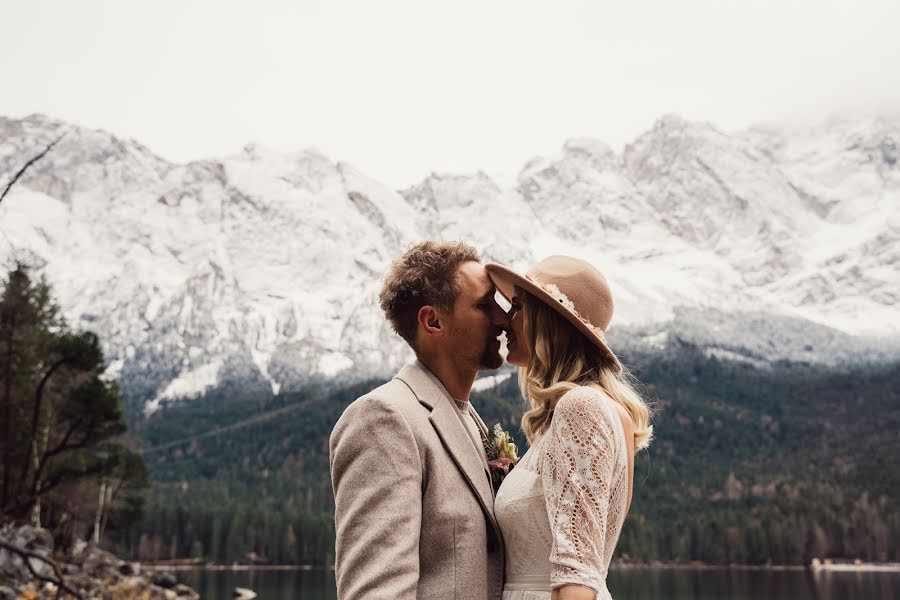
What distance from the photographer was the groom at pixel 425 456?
396cm

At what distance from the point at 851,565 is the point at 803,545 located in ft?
17.7

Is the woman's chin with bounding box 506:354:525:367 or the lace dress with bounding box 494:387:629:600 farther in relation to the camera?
the woman's chin with bounding box 506:354:525:367

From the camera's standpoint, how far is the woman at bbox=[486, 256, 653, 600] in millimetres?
4031

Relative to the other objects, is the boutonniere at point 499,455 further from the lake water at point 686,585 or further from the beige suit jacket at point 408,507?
the lake water at point 686,585

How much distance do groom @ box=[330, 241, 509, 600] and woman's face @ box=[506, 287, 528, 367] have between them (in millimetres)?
69

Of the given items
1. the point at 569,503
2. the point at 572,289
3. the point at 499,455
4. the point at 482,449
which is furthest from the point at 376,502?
the point at 572,289

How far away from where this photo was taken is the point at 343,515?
13.5 ft

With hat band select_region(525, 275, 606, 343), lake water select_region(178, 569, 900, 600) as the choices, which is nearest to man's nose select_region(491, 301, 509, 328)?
hat band select_region(525, 275, 606, 343)

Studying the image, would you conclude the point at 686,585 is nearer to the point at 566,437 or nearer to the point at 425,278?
the point at 425,278

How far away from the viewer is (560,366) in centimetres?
448

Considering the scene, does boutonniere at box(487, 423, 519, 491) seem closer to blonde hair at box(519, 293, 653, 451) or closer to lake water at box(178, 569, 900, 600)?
blonde hair at box(519, 293, 653, 451)

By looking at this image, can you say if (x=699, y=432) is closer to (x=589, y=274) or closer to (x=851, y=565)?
(x=851, y=565)

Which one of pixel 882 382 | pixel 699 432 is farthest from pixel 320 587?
pixel 882 382

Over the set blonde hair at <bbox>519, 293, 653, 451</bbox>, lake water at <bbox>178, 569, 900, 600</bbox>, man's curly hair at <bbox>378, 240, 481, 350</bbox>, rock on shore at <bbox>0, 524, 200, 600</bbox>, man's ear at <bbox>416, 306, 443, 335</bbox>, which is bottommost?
lake water at <bbox>178, 569, 900, 600</bbox>
